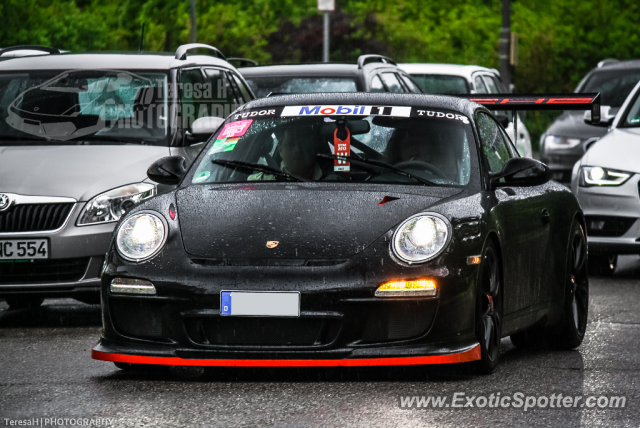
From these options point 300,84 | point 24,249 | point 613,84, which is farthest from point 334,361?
point 613,84

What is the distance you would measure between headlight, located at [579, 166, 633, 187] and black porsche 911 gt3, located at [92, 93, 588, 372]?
411 centimetres

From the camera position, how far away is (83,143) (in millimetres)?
9555

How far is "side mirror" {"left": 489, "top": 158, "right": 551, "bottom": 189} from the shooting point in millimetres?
7141

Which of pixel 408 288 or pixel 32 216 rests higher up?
pixel 408 288

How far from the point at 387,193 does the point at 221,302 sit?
110cm

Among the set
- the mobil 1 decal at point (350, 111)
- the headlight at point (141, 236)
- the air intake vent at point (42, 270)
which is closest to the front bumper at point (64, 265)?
Answer: the air intake vent at point (42, 270)

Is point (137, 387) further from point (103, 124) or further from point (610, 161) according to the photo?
point (610, 161)

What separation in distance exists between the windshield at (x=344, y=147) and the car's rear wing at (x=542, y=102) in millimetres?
1726

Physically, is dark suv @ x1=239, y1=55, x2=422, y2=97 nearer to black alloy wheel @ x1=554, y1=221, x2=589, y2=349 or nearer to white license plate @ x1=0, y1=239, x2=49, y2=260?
white license plate @ x1=0, y1=239, x2=49, y2=260

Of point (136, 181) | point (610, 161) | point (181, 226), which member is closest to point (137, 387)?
point (181, 226)

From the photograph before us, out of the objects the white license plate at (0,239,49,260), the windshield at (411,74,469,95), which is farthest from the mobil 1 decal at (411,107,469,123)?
the windshield at (411,74,469,95)

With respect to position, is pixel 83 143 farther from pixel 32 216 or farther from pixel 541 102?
pixel 541 102

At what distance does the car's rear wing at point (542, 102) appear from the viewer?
29.7ft
